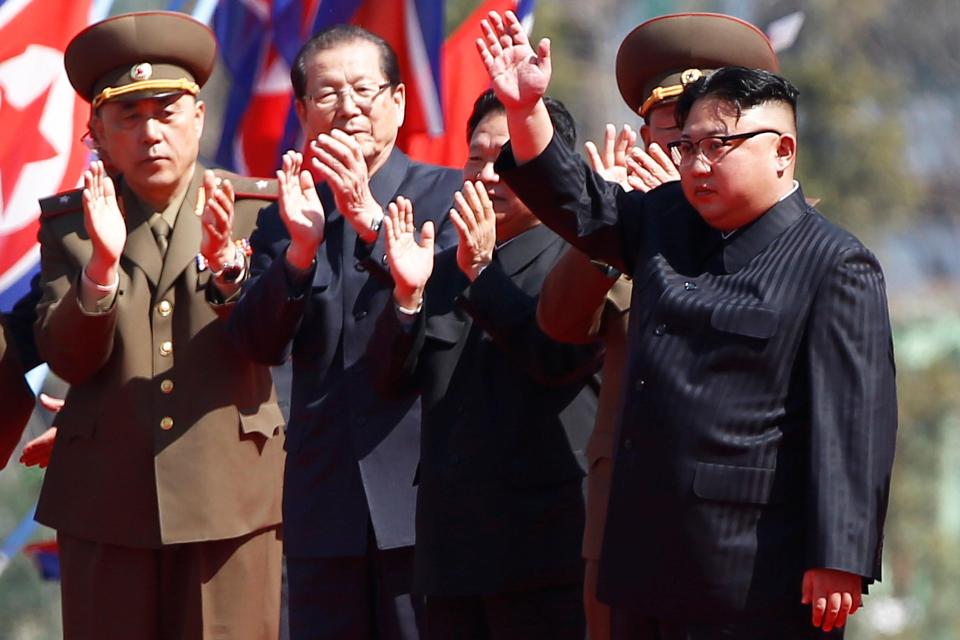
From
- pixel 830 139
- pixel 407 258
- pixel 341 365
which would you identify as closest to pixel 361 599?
pixel 341 365

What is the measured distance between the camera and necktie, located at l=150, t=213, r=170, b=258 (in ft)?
16.1

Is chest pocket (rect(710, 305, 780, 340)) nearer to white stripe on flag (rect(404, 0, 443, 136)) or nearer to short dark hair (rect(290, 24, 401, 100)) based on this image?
short dark hair (rect(290, 24, 401, 100))

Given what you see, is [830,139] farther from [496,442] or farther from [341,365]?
[496,442]

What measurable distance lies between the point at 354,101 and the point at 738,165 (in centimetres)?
141

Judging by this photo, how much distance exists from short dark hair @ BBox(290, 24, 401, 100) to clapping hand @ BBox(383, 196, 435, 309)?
633 millimetres

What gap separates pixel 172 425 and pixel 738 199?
1699mm

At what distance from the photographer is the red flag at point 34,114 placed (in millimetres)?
6664

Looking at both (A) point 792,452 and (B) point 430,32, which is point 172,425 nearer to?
(A) point 792,452

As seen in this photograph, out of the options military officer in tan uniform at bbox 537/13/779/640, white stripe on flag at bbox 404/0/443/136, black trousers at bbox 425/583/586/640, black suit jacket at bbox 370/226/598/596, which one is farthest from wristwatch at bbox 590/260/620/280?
white stripe on flag at bbox 404/0/443/136

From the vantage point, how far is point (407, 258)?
4.42m

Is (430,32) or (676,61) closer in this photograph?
(676,61)

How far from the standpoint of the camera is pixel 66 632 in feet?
15.9

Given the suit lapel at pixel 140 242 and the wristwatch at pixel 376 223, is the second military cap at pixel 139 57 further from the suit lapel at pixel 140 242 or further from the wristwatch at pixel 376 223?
the wristwatch at pixel 376 223

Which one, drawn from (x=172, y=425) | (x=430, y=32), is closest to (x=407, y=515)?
(x=172, y=425)
